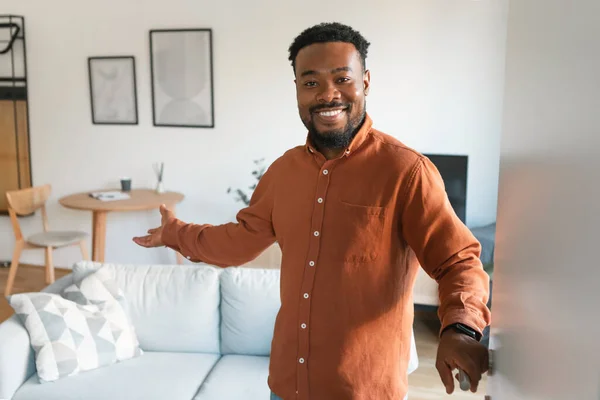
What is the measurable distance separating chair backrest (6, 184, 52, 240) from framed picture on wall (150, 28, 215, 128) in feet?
3.52

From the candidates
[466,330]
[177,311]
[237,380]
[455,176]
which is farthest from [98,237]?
[466,330]

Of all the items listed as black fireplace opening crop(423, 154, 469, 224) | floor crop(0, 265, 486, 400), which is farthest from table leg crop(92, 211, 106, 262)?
black fireplace opening crop(423, 154, 469, 224)

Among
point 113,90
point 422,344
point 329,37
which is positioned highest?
point 113,90

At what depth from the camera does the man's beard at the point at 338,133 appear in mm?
1100

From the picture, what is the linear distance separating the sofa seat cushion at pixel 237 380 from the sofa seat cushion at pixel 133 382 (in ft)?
0.18

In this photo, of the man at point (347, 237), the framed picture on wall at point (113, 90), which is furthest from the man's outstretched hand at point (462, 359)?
the framed picture on wall at point (113, 90)

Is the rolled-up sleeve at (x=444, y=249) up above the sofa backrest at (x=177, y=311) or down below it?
above

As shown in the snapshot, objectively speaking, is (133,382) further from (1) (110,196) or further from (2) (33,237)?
(2) (33,237)

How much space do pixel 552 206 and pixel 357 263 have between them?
66cm

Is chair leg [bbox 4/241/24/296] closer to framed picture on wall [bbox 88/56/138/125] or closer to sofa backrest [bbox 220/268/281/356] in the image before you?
framed picture on wall [bbox 88/56/138/125]

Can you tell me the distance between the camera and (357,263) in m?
1.04

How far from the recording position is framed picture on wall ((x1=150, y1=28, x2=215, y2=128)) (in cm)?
412

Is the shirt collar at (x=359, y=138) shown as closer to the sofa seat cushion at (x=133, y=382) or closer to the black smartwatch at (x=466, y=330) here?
the black smartwatch at (x=466, y=330)

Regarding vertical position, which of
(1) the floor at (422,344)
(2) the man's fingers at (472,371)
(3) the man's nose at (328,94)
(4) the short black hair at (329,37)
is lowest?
(1) the floor at (422,344)
